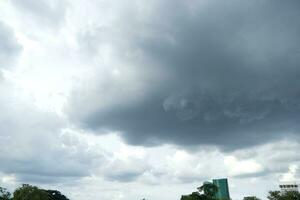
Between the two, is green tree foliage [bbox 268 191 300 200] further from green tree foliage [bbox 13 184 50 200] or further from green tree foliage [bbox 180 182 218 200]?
green tree foliage [bbox 13 184 50 200]

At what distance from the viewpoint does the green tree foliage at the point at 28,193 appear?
471 feet

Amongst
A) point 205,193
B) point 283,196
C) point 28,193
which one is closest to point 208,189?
point 205,193

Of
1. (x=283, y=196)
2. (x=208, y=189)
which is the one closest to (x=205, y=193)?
(x=208, y=189)

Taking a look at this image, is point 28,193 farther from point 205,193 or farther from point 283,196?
point 283,196

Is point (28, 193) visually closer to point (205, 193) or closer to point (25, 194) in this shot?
point (25, 194)

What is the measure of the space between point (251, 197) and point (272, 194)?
15.1 metres

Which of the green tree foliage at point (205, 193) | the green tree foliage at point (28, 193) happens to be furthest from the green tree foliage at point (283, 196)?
the green tree foliage at point (28, 193)

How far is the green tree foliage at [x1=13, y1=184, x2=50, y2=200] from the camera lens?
144 meters

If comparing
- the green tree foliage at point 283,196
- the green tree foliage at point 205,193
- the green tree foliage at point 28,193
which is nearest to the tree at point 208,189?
the green tree foliage at point 205,193

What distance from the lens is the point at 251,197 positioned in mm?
157500

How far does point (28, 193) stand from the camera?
145 metres

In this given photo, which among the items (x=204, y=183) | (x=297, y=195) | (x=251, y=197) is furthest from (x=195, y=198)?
(x=297, y=195)

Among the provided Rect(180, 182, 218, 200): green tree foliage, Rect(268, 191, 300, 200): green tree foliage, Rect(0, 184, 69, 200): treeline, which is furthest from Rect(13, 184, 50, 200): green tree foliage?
Rect(268, 191, 300, 200): green tree foliage

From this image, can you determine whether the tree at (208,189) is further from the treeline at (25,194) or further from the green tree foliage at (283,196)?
the treeline at (25,194)
